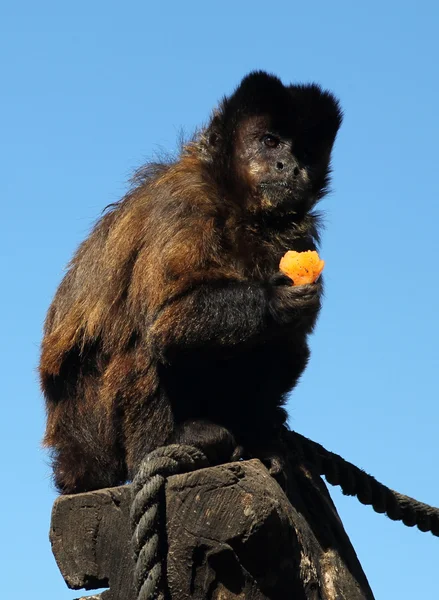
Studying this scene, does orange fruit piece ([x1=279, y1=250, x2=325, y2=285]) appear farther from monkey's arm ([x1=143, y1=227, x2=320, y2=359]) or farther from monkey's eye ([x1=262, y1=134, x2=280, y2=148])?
monkey's eye ([x1=262, y1=134, x2=280, y2=148])

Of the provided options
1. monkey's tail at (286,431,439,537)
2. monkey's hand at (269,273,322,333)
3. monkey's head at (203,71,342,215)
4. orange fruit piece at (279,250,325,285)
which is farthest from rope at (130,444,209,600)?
monkey's head at (203,71,342,215)

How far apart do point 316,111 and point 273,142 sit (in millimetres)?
423

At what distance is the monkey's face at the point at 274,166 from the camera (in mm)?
7223

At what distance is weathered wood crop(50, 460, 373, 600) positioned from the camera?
500 cm

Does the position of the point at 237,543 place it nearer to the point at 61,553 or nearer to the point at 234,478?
the point at 234,478

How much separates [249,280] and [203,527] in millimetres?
2120

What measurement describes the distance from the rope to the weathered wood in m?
0.07

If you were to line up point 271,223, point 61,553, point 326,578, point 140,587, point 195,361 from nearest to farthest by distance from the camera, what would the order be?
point 140,587 → point 61,553 → point 326,578 → point 195,361 → point 271,223

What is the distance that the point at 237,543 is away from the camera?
5.00 m

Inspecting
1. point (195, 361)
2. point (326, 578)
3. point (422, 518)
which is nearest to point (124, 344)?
point (195, 361)

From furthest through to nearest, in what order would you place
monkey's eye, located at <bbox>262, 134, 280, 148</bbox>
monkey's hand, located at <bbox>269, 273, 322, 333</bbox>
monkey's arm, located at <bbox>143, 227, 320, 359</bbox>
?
monkey's eye, located at <bbox>262, 134, 280, 148</bbox> → monkey's hand, located at <bbox>269, 273, 322, 333</bbox> → monkey's arm, located at <bbox>143, 227, 320, 359</bbox>

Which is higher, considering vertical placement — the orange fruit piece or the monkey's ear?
the monkey's ear

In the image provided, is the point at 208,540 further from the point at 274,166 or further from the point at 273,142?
the point at 273,142

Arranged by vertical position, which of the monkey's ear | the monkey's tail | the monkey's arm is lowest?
the monkey's tail
